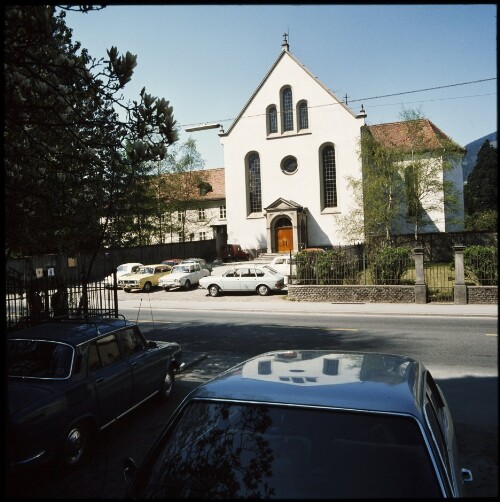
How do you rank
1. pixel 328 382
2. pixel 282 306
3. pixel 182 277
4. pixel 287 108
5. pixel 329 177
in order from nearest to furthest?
pixel 328 382 < pixel 282 306 < pixel 182 277 < pixel 329 177 < pixel 287 108

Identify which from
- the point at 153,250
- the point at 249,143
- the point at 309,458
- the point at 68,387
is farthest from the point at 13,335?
the point at 249,143

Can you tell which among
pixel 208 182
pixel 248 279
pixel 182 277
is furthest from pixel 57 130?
pixel 208 182

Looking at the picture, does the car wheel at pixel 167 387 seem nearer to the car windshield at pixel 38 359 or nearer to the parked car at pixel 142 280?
the car windshield at pixel 38 359

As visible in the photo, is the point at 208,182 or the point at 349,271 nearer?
the point at 349,271

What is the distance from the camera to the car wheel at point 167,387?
809cm

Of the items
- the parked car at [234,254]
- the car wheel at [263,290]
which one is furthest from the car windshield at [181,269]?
the parked car at [234,254]

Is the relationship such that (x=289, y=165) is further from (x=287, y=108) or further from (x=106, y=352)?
(x=106, y=352)

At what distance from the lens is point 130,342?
746cm

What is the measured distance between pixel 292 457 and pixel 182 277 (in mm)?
26252

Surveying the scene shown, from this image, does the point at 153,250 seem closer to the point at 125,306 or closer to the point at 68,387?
the point at 125,306

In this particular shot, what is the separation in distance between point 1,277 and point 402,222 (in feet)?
133

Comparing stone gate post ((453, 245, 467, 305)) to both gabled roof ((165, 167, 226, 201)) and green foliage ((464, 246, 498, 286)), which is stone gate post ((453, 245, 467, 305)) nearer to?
green foliage ((464, 246, 498, 286))

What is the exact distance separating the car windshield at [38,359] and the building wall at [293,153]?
117 ft

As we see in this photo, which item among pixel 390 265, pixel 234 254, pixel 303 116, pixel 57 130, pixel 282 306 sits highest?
pixel 303 116
